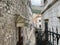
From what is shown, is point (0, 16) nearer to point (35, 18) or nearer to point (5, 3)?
point (5, 3)

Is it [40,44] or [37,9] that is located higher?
[37,9]

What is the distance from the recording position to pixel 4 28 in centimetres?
293

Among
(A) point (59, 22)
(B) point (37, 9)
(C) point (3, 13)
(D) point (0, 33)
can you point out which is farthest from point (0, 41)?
(B) point (37, 9)

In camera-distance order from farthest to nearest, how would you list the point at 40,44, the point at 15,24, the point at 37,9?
the point at 37,9, the point at 40,44, the point at 15,24

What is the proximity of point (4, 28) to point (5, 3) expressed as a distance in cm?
48

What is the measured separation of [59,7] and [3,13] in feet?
9.46

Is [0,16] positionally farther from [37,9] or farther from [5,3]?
[37,9]

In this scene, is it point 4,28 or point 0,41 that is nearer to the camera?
point 0,41

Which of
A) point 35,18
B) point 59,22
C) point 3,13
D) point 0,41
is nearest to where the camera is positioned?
point 0,41

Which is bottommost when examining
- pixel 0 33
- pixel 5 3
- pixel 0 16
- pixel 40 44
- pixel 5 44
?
pixel 40 44

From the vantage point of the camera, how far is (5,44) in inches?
116

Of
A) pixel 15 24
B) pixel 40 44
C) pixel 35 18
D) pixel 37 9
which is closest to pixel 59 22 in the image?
pixel 15 24


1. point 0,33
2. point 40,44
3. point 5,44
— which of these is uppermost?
point 0,33

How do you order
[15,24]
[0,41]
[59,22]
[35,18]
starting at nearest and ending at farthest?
[0,41]
[15,24]
[59,22]
[35,18]
